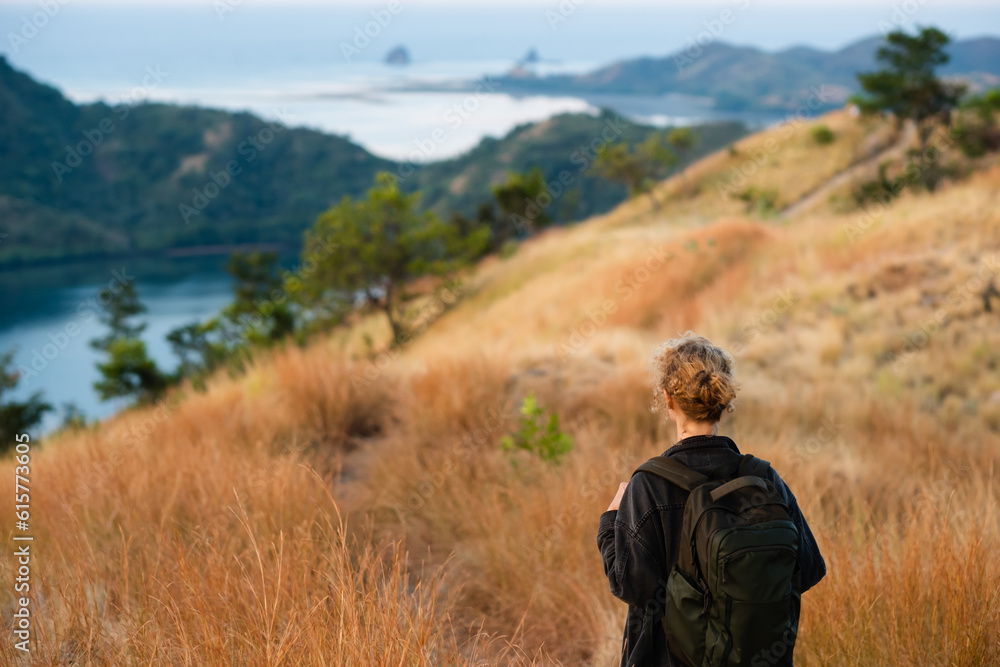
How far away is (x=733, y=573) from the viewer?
152cm

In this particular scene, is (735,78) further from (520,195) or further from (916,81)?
(916,81)

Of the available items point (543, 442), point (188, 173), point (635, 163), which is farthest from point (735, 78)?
point (543, 442)

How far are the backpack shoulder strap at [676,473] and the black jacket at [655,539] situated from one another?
0.04 metres

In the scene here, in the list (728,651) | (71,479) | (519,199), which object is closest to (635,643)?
(728,651)

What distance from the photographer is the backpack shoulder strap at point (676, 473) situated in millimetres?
1686

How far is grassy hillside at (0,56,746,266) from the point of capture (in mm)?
111000

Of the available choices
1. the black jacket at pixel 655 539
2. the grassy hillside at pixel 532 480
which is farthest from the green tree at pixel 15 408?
the black jacket at pixel 655 539

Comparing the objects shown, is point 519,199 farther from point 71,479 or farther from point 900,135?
point 71,479

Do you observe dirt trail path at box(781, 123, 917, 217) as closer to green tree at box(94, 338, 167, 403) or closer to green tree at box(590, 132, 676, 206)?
green tree at box(590, 132, 676, 206)

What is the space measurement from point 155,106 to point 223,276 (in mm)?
91052

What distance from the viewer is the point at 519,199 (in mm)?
45250

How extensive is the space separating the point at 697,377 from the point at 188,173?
565ft

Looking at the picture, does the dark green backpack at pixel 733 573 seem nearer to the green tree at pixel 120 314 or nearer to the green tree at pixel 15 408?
the green tree at pixel 15 408

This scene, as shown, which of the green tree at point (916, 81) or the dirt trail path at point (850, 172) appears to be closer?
the green tree at point (916, 81)
